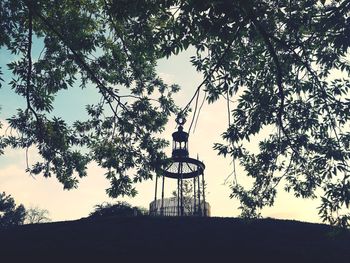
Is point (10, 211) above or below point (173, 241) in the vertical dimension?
above

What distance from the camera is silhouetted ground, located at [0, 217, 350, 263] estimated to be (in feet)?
43.2

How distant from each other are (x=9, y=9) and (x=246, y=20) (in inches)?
339

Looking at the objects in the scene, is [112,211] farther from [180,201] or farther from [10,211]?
[10,211]

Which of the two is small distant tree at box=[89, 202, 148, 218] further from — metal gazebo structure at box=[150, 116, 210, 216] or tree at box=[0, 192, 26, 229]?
tree at box=[0, 192, 26, 229]

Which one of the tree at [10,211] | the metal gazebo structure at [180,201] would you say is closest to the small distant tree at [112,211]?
the metal gazebo structure at [180,201]

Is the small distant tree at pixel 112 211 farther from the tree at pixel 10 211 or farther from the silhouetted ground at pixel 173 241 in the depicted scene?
the tree at pixel 10 211

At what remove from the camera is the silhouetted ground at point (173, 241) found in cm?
1316

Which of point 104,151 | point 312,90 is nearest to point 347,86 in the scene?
point 312,90

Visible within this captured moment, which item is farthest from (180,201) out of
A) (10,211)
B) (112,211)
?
(10,211)

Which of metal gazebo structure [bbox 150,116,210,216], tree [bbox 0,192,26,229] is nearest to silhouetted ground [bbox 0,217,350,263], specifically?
metal gazebo structure [bbox 150,116,210,216]

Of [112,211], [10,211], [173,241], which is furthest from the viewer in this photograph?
[10,211]

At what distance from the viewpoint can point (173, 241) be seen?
14.4 metres

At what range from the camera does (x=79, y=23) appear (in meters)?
11.5

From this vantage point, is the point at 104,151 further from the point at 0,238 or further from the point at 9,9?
the point at 0,238
